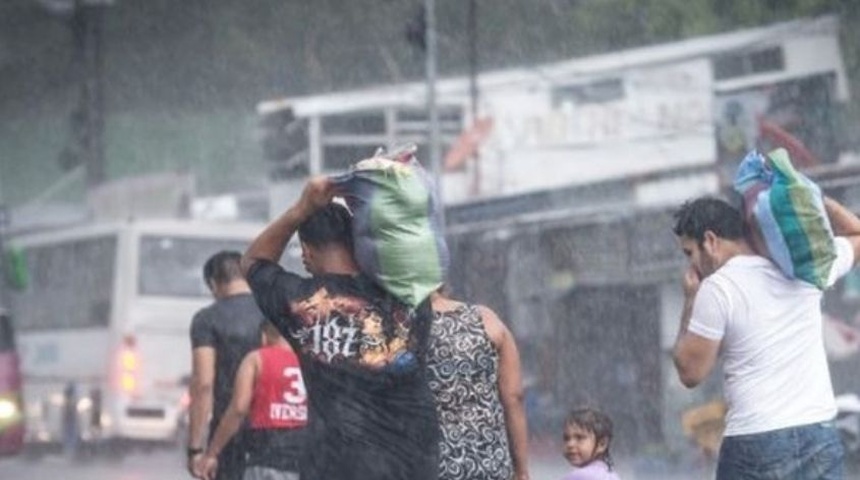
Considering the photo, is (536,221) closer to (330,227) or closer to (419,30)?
(419,30)

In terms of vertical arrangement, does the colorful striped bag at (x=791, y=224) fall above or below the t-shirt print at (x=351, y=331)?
above

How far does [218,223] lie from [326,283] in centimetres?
2281

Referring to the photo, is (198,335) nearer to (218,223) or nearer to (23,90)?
(218,223)

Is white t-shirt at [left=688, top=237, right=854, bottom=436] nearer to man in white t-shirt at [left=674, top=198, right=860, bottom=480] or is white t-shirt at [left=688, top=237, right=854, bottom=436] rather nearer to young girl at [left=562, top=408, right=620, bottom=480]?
man in white t-shirt at [left=674, top=198, right=860, bottom=480]

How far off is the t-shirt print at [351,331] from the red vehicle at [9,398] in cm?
1593

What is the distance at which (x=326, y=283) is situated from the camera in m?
6.03

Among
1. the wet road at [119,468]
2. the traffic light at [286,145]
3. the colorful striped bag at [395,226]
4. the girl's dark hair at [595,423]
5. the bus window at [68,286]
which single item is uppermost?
the traffic light at [286,145]

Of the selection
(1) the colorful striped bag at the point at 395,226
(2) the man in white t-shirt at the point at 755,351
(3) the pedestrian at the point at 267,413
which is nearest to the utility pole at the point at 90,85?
→ (3) the pedestrian at the point at 267,413

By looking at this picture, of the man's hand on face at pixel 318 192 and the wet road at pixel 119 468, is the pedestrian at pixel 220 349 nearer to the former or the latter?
the man's hand on face at pixel 318 192

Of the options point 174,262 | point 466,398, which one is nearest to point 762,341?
point 466,398

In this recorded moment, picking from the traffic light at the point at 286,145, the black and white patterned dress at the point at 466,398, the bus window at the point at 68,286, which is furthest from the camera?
the traffic light at the point at 286,145

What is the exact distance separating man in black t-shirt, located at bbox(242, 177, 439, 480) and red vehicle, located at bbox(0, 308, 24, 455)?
626 inches

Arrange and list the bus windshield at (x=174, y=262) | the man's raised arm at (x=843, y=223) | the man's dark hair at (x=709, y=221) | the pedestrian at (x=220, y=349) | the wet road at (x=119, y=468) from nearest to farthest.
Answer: the man's dark hair at (x=709, y=221)
the man's raised arm at (x=843, y=223)
the pedestrian at (x=220, y=349)
the wet road at (x=119, y=468)
the bus windshield at (x=174, y=262)

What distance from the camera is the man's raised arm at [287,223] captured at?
233 inches
